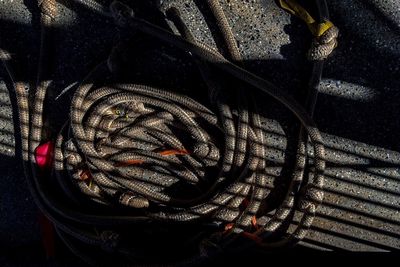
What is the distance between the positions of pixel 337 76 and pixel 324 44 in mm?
216

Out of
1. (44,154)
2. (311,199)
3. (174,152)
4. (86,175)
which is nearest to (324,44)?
(311,199)

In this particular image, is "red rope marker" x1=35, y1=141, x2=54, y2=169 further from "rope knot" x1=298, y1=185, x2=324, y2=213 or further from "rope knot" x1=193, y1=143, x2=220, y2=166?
"rope knot" x1=298, y1=185, x2=324, y2=213

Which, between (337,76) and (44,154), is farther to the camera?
(44,154)

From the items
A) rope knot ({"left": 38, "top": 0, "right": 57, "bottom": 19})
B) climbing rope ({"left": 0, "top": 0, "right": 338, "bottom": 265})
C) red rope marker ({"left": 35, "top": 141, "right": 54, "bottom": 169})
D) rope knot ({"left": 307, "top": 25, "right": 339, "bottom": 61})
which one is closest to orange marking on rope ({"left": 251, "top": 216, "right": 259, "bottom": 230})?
climbing rope ({"left": 0, "top": 0, "right": 338, "bottom": 265})

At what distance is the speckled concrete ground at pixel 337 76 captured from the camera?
195 cm

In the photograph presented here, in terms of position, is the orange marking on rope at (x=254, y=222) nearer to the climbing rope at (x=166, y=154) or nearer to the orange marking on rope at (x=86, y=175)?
the climbing rope at (x=166, y=154)

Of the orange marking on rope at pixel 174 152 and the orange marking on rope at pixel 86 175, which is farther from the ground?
the orange marking on rope at pixel 174 152

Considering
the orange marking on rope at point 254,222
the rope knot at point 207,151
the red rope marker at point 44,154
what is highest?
the rope knot at point 207,151

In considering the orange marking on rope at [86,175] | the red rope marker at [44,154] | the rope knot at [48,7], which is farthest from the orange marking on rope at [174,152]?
the rope knot at [48,7]

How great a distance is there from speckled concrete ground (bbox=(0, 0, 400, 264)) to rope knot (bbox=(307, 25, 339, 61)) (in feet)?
0.47

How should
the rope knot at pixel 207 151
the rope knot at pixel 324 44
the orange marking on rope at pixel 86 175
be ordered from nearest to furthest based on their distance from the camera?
the rope knot at pixel 324 44 < the rope knot at pixel 207 151 < the orange marking on rope at pixel 86 175

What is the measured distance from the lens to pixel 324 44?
1804mm

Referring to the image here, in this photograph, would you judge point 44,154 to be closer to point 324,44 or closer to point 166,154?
point 166,154

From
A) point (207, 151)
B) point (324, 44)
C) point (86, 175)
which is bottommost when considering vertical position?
point (86, 175)
